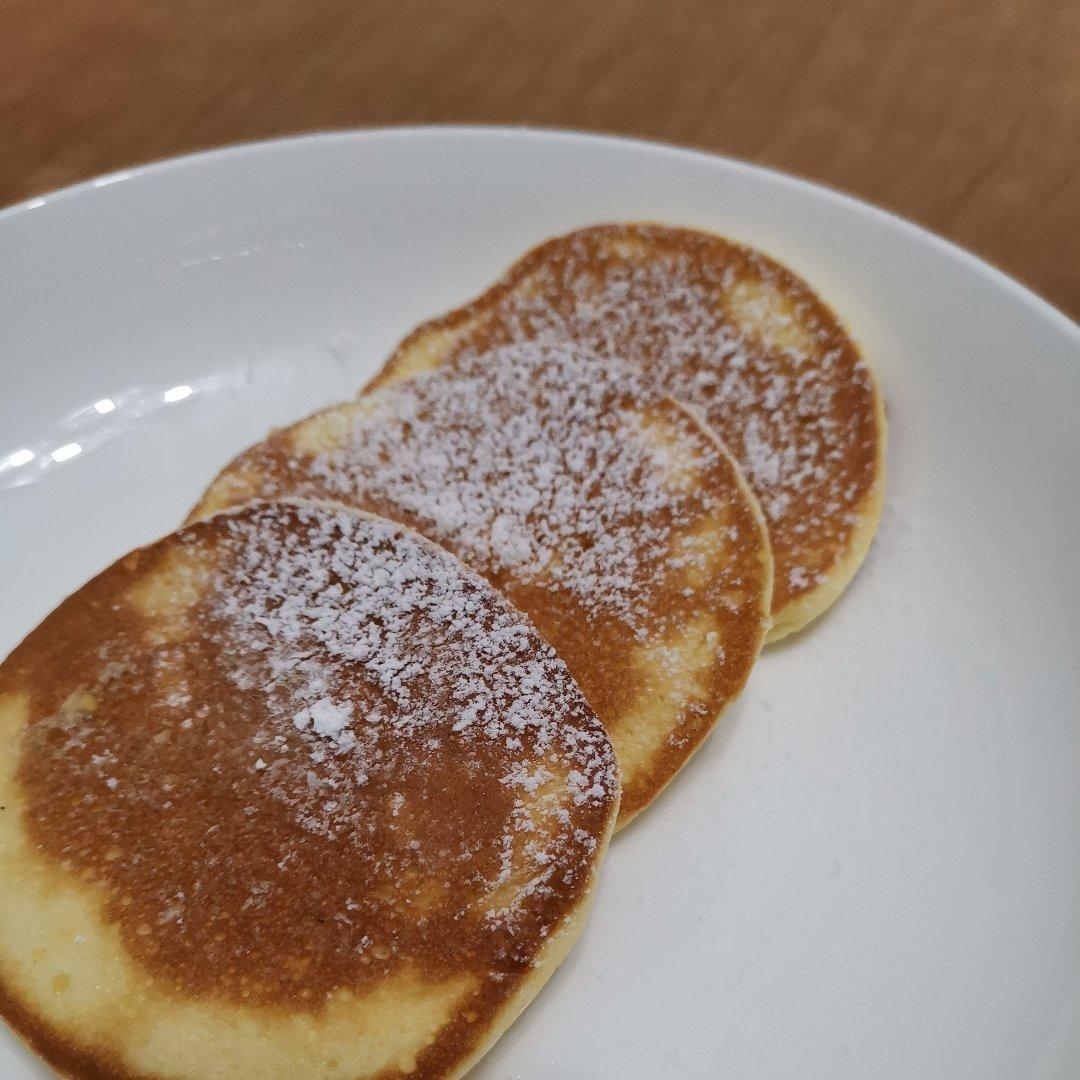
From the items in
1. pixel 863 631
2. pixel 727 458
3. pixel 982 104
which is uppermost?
pixel 982 104

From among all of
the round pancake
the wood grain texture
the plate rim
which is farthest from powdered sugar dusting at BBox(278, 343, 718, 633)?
the wood grain texture

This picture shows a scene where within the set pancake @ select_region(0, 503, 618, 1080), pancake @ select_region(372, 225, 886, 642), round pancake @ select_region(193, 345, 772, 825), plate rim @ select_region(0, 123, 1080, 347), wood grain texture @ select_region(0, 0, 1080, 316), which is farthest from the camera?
wood grain texture @ select_region(0, 0, 1080, 316)

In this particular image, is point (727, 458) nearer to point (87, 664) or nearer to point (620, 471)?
point (620, 471)

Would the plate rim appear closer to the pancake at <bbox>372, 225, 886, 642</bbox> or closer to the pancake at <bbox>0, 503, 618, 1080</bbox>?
the pancake at <bbox>372, 225, 886, 642</bbox>

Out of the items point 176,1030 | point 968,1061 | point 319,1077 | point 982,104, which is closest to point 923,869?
point 968,1061

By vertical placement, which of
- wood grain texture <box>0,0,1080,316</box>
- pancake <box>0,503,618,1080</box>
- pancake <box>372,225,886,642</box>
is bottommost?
pancake <box>0,503,618,1080</box>

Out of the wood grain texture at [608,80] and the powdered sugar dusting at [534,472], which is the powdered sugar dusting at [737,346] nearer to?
the powdered sugar dusting at [534,472]
